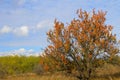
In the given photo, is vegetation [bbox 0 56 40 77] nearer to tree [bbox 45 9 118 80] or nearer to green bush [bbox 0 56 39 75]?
green bush [bbox 0 56 39 75]

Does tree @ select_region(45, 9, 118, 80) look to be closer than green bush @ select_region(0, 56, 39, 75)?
Yes

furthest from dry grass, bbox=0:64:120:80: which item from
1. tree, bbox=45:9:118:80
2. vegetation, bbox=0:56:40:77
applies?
vegetation, bbox=0:56:40:77

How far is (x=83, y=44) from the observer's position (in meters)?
24.1

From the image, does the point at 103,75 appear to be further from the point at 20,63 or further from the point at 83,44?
the point at 20,63

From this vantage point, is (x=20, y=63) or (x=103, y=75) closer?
(x=103, y=75)

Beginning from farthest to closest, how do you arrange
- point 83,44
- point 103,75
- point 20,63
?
point 20,63, point 103,75, point 83,44

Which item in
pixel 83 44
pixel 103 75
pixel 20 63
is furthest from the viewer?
pixel 20 63

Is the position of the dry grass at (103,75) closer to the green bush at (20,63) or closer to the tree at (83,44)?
the tree at (83,44)

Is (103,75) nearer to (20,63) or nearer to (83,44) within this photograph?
(83,44)

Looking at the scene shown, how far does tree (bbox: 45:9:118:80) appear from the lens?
24.1m

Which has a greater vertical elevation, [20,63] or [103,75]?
[20,63]

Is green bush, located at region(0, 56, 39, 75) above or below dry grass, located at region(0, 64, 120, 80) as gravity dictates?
above

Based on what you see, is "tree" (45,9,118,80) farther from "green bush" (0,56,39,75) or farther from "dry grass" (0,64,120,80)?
"green bush" (0,56,39,75)

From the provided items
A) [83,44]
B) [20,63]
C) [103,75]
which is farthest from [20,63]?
[83,44]
